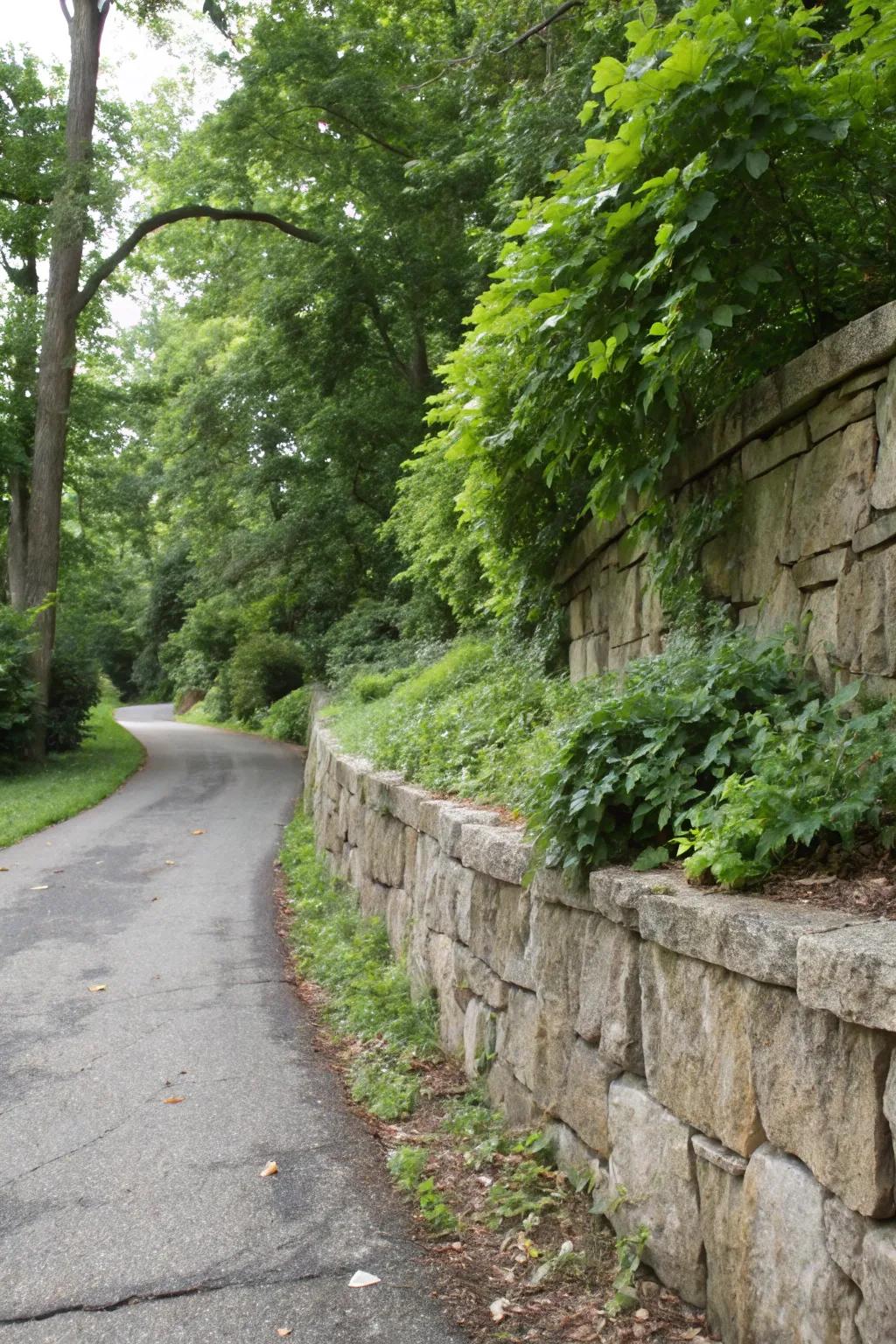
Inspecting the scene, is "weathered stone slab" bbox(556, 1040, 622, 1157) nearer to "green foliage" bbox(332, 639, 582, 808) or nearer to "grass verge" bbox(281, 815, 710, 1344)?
"grass verge" bbox(281, 815, 710, 1344)

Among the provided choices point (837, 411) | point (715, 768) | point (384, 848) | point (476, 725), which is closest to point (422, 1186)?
point (715, 768)

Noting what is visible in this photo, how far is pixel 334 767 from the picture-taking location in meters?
11.0

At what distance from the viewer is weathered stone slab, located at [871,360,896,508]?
3.52 metres

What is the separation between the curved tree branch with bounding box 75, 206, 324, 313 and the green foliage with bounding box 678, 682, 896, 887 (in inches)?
766

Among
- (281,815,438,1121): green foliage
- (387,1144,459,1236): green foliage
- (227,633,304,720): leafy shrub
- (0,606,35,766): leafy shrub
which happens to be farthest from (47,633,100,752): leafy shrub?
(387,1144,459,1236): green foliage

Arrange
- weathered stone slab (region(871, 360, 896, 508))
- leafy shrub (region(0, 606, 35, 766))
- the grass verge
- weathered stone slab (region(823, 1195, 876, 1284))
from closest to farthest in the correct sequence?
1. weathered stone slab (region(823, 1195, 876, 1284))
2. the grass verge
3. weathered stone slab (region(871, 360, 896, 508))
4. leafy shrub (region(0, 606, 35, 766))

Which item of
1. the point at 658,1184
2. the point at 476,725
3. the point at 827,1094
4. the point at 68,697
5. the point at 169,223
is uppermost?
the point at 169,223

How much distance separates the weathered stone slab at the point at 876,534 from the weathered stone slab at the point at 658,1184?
6.21 ft

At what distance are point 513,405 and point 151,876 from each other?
6.39 m

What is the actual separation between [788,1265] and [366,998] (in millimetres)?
4093

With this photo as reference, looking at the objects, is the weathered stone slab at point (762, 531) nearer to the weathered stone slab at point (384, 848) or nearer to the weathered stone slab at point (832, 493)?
the weathered stone slab at point (832, 493)

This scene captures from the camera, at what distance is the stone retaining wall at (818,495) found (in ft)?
11.8

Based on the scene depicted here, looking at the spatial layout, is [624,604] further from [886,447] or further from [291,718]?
[291,718]

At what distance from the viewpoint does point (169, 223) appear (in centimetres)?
2077
